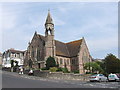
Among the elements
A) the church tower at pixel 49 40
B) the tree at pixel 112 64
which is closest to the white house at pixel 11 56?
the church tower at pixel 49 40

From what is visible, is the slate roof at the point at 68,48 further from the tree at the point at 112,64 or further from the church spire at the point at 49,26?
the tree at the point at 112,64

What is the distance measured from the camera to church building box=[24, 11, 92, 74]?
55.3 m

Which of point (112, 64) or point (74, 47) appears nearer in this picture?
point (112, 64)

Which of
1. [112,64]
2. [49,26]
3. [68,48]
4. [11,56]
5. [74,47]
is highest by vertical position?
[49,26]

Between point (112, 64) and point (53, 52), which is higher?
point (53, 52)

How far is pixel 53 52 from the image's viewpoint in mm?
55062

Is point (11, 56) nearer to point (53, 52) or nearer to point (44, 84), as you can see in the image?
point (53, 52)

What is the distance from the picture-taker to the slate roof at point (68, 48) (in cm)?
6242

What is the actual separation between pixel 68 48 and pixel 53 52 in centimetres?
1586

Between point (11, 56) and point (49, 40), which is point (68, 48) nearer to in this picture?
point (49, 40)

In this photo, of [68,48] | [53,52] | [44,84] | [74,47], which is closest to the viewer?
[44,84]

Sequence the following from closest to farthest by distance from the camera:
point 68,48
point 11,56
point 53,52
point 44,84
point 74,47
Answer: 1. point 44,84
2. point 53,52
3. point 74,47
4. point 68,48
5. point 11,56

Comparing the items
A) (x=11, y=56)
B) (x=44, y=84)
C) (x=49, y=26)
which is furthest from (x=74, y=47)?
(x=44, y=84)

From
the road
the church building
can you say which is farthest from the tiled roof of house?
the road
